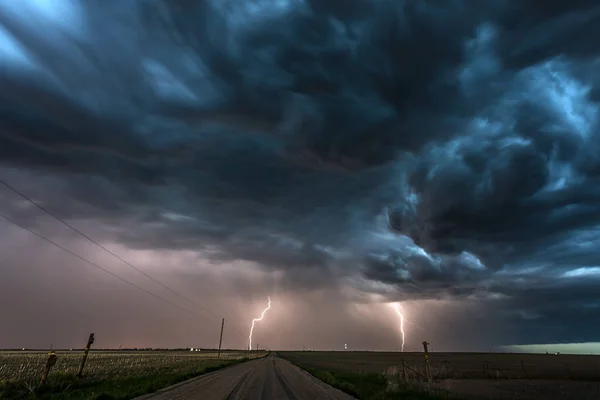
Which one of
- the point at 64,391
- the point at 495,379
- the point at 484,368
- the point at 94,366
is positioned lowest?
the point at 64,391

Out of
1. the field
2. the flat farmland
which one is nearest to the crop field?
the field

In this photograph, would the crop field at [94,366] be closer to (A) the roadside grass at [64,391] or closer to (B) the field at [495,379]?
(A) the roadside grass at [64,391]

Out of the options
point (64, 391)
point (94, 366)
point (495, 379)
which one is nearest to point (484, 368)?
point (495, 379)

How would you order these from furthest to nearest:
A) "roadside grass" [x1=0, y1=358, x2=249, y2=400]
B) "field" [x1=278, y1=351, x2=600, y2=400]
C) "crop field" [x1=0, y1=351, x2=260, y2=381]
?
A: 1. "crop field" [x1=0, y1=351, x2=260, y2=381]
2. "field" [x1=278, y1=351, x2=600, y2=400]
3. "roadside grass" [x1=0, y1=358, x2=249, y2=400]

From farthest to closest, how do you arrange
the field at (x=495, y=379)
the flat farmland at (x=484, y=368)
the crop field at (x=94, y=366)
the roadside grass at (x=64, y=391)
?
the flat farmland at (x=484, y=368) → the crop field at (x=94, y=366) → the field at (x=495, y=379) → the roadside grass at (x=64, y=391)

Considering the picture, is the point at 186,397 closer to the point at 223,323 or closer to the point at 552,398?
the point at 552,398

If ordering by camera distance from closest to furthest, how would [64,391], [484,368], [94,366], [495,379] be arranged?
[64,391] < [495,379] < [94,366] < [484,368]

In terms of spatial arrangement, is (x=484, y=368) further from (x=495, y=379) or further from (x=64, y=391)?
(x=64, y=391)

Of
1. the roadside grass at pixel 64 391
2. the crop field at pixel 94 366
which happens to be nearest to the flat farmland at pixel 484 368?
the crop field at pixel 94 366

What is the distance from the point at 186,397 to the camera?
18156 millimetres

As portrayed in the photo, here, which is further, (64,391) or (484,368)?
(484,368)

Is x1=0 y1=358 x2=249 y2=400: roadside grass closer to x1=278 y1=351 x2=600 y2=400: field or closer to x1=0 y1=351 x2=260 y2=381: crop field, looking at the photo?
x1=0 y1=351 x2=260 y2=381: crop field

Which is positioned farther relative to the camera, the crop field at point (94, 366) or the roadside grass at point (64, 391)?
the crop field at point (94, 366)

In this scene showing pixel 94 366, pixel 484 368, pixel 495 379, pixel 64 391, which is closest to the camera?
pixel 64 391
